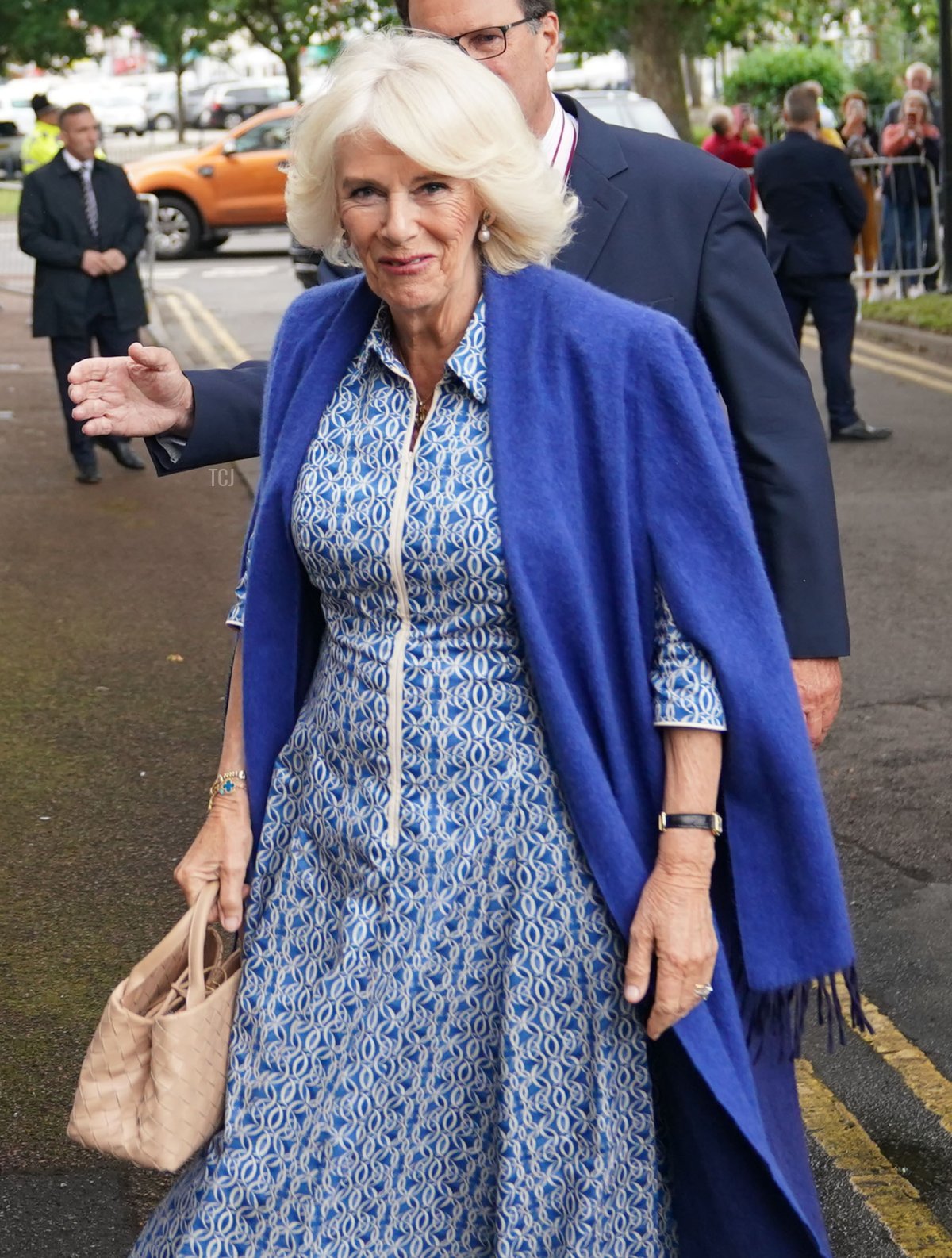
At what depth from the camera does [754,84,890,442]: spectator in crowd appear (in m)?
11.2

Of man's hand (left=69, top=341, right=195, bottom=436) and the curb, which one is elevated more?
man's hand (left=69, top=341, right=195, bottom=436)

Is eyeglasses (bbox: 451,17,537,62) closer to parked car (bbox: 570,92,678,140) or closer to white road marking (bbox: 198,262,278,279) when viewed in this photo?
parked car (bbox: 570,92,678,140)

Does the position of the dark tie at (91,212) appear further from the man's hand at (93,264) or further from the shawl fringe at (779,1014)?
the shawl fringe at (779,1014)

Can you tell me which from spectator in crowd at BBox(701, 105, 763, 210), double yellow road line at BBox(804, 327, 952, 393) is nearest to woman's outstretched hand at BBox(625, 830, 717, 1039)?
double yellow road line at BBox(804, 327, 952, 393)

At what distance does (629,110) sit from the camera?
599 inches

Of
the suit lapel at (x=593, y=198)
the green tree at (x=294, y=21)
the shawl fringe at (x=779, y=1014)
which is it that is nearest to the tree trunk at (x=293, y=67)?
the green tree at (x=294, y=21)

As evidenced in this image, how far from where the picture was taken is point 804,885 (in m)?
2.43

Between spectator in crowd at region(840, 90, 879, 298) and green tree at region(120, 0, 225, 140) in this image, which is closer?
green tree at region(120, 0, 225, 140)

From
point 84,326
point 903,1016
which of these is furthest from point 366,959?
point 84,326

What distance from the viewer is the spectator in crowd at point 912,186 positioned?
16.9 meters

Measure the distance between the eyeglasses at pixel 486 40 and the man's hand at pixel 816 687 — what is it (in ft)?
3.64

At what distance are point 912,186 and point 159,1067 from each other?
15.9m

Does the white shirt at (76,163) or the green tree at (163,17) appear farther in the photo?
the green tree at (163,17)

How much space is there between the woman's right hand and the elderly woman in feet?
0.39
